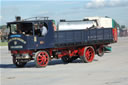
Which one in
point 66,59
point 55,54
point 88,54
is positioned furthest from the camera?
point 66,59

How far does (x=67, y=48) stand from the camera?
1839cm

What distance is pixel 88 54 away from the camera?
1912 centimetres

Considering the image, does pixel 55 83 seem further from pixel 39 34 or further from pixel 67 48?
pixel 67 48

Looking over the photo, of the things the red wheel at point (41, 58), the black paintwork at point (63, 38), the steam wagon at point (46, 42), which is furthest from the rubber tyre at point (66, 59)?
the red wheel at point (41, 58)

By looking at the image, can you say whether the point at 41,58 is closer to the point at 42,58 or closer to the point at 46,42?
the point at 42,58

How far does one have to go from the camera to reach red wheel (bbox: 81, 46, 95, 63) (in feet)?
61.3

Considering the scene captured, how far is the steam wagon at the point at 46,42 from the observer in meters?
16.5

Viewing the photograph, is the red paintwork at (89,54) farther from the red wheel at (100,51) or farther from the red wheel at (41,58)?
the red wheel at (41,58)

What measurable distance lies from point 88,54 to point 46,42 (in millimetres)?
3180

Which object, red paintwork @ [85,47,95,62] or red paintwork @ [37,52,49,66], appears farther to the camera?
red paintwork @ [85,47,95,62]

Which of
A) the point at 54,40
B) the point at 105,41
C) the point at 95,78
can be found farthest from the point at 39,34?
the point at 95,78

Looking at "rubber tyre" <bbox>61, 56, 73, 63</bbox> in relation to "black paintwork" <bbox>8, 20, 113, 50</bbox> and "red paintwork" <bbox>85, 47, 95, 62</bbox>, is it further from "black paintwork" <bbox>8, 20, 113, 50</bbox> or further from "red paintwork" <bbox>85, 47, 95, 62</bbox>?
"black paintwork" <bbox>8, 20, 113, 50</bbox>

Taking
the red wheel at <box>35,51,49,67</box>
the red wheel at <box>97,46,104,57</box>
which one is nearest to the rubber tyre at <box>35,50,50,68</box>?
the red wheel at <box>35,51,49,67</box>

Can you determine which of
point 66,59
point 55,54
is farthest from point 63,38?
point 66,59
